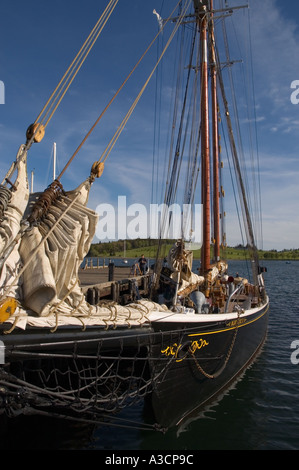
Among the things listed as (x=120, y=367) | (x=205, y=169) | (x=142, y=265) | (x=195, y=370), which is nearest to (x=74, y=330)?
(x=120, y=367)

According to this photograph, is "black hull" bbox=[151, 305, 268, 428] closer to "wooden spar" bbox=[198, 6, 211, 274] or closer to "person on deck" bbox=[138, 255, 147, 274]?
"wooden spar" bbox=[198, 6, 211, 274]

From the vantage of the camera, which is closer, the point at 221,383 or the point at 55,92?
the point at 55,92

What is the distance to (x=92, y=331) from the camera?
5508 mm

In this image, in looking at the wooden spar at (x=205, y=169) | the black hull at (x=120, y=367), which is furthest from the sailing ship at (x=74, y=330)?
the wooden spar at (x=205, y=169)

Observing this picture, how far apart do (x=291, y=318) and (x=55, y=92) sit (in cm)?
1938

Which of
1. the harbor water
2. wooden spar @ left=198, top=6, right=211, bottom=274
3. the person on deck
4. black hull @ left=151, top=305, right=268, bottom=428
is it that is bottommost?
the harbor water

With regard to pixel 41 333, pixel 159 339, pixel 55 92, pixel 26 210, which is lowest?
pixel 159 339

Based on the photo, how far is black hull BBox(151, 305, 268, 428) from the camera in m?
6.98

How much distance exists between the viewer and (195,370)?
776cm

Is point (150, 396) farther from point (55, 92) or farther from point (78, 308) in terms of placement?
point (55, 92)

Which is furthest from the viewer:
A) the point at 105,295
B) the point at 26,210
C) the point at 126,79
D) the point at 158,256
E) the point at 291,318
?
the point at 291,318

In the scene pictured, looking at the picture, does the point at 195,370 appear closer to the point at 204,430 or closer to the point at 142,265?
the point at 204,430

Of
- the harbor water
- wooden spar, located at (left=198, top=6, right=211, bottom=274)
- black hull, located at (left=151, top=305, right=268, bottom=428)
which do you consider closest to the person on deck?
wooden spar, located at (left=198, top=6, right=211, bottom=274)
